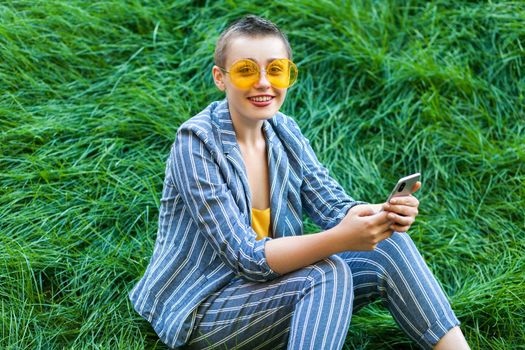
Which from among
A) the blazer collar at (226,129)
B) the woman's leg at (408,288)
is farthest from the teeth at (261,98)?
the woman's leg at (408,288)

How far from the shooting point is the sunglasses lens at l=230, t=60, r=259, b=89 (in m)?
2.38

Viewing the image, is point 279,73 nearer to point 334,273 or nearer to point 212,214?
point 212,214

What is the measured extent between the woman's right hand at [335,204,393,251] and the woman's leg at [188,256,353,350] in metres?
0.08

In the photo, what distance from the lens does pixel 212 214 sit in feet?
7.53

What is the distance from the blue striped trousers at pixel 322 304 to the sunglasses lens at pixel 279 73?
0.52m

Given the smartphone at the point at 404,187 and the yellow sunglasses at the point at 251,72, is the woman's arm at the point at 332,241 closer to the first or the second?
the smartphone at the point at 404,187

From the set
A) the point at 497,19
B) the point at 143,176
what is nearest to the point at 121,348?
the point at 143,176

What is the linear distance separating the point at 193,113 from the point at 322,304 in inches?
58.9

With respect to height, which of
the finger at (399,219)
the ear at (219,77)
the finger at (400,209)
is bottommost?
the finger at (399,219)

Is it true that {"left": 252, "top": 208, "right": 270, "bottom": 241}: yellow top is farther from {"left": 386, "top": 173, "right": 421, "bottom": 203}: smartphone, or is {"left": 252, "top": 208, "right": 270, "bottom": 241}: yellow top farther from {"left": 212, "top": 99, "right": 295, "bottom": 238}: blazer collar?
{"left": 386, "top": 173, "right": 421, "bottom": 203}: smartphone

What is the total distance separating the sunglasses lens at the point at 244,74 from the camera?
7.81 feet

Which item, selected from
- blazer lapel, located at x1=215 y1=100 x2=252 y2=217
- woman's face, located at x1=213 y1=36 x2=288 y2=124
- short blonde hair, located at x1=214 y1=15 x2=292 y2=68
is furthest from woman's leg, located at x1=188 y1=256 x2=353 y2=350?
short blonde hair, located at x1=214 y1=15 x2=292 y2=68

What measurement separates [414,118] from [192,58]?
99 cm

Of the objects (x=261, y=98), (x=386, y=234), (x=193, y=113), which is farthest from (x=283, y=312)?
(x=193, y=113)
